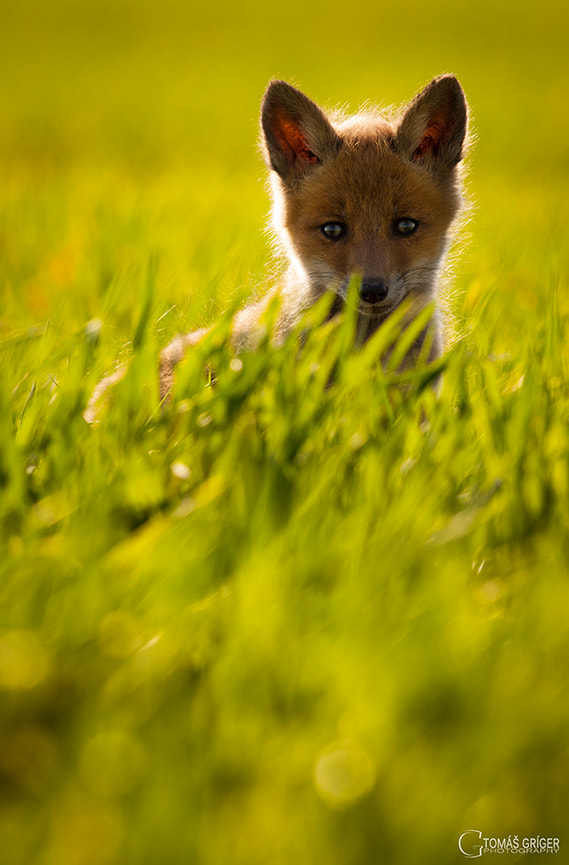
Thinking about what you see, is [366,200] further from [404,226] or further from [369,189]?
[404,226]

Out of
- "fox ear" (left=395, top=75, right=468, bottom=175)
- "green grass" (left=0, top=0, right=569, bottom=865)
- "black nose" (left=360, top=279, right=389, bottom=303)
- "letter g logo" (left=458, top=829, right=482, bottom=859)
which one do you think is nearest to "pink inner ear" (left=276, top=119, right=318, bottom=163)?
"fox ear" (left=395, top=75, right=468, bottom=175)

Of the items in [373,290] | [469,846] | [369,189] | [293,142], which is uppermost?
[293,142]

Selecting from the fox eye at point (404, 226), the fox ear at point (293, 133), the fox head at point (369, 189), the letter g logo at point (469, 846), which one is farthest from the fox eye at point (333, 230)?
the letter g logo at point (469, 846)

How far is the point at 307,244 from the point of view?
3.64 metres

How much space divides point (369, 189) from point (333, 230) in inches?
9.1

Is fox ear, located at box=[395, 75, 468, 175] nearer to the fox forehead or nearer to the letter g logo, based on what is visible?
the fox forehead

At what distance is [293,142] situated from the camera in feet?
12.6

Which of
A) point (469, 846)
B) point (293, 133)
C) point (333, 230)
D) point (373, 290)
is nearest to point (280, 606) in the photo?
point (469, 846)

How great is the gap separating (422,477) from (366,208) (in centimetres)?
198

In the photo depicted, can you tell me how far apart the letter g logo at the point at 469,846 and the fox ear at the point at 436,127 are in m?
3.17

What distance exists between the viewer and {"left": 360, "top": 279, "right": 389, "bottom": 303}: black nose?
3188 millimetres

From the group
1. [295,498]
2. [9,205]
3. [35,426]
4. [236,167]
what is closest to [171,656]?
[295,498]

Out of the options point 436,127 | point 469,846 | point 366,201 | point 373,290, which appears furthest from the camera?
point 436,127

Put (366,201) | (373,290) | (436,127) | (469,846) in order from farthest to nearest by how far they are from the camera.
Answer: (436,127) < (366,201) < (373,290) < (469,846)
